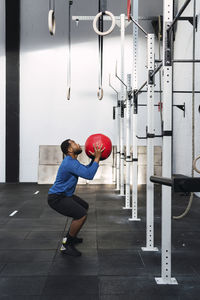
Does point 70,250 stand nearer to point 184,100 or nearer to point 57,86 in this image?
point 184,100

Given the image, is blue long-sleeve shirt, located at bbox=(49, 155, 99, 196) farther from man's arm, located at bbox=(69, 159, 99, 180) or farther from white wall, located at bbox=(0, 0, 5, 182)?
white wall, located at bbox=(0, 0, 5, 182)

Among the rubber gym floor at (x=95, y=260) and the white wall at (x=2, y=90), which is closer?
the rubber gym floor at (x=95, y=260)

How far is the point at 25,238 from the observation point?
348 cm

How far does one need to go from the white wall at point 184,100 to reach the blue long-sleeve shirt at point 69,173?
11.5 feet

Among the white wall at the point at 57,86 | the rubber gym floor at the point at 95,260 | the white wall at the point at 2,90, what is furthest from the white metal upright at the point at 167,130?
the white wall at the point at 2,90

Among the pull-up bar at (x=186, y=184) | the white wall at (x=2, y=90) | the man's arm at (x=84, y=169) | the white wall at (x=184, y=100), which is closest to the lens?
the pull-up bar at (x=186, y=184)

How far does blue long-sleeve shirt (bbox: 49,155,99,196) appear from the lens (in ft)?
9.28

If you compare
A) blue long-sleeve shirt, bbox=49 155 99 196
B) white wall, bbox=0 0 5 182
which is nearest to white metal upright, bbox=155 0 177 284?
blue long-sleeve shirt, bbox=49 155 99 196

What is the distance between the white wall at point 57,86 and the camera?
26.6ft

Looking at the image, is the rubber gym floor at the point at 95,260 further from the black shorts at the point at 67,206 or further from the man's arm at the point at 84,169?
the man's arm at the point at 84,169

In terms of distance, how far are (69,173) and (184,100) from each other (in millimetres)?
4715

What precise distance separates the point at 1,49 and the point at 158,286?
24.5 feet

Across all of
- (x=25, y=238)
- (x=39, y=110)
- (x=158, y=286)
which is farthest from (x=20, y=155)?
(x=158, y=286)

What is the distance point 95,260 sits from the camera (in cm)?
279
